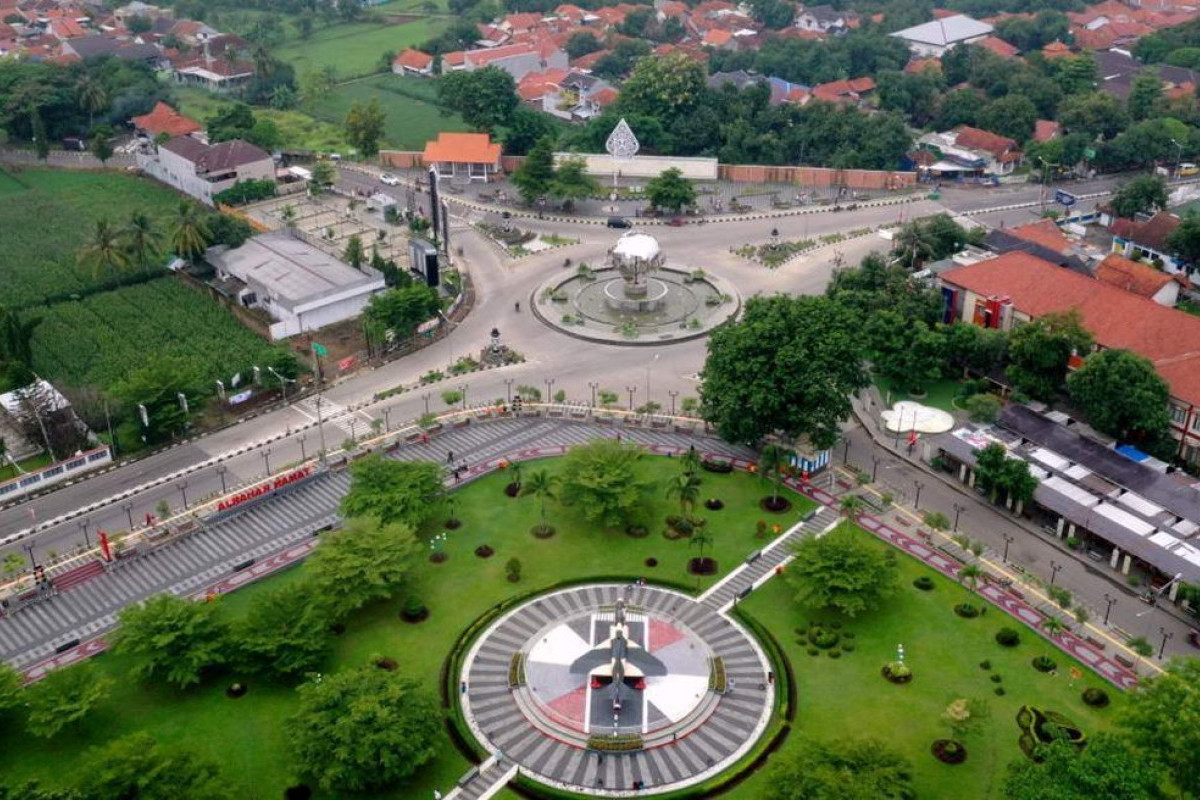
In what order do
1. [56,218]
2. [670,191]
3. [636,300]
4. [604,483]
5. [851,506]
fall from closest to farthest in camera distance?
[604,483] < [851,506] < [636,300] < [670,191] < [56,218]

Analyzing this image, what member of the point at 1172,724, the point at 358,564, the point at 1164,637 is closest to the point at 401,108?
the point at 358,564

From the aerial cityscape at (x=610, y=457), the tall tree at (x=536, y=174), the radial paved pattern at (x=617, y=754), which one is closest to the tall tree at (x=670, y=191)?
the aerial cityscape at (x=610, y=457)

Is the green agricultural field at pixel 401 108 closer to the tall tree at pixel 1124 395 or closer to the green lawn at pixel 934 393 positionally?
the green lawn at pixel 934 393

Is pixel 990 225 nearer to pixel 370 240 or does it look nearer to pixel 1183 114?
pixel 1183 114

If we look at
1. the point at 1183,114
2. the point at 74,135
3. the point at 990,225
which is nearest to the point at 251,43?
the point at 74,135

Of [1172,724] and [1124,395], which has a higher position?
[1124,395]

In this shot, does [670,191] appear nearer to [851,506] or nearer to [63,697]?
[851,506]

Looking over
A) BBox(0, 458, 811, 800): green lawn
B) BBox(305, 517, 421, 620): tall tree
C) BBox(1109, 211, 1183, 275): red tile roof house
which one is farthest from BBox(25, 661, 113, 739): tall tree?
BBox(1109, 211, 1183, 275): red tile roof house

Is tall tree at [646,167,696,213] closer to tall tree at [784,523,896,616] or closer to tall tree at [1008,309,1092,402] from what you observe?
tall tree at [1008,309,1092,402]
